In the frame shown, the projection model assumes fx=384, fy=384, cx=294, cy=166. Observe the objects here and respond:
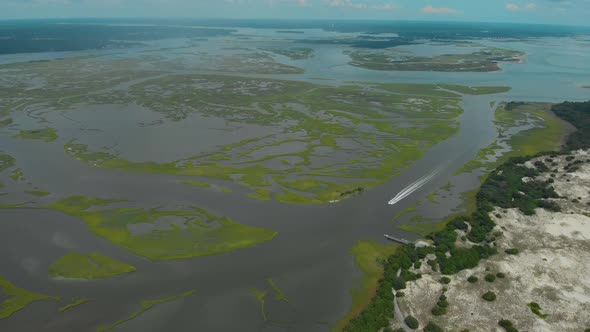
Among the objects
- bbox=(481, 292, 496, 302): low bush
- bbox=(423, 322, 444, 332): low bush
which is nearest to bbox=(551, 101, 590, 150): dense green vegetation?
bbox=(481, 292, 496, 302): low bush

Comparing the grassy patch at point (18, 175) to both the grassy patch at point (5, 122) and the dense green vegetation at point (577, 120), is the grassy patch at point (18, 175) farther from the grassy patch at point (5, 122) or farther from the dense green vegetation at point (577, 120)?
the dense green vegetation at point (577, 120)

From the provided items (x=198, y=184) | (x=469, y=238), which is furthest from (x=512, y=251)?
(x=198, y=184)

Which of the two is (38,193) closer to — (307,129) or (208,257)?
(208,257)

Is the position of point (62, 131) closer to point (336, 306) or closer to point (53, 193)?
point (53, 193)

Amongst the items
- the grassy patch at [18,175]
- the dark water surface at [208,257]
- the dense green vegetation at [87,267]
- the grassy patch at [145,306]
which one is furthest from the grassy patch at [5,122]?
the grassy patch at [145,306]

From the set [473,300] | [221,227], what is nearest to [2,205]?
[221,227]

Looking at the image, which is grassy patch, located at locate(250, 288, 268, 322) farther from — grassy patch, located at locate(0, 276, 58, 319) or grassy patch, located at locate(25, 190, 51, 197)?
grassy patch, located at locate(25, 190, 51, 197)
